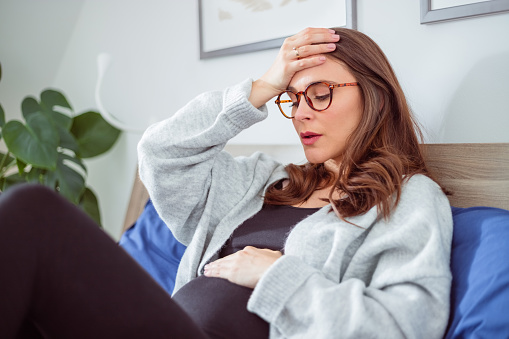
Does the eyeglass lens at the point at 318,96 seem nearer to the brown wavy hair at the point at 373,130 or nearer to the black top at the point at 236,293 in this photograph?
the brown wavy hair at the point at 373,130

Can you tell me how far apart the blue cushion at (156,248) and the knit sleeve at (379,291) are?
2.19 feet

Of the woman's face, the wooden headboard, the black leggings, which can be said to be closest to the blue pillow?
the wooden headboard

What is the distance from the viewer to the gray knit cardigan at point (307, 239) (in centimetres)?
91

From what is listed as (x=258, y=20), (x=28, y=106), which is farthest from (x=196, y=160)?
(x=28, y=106)

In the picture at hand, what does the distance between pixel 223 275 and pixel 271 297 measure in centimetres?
20

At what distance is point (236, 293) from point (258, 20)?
1.13m

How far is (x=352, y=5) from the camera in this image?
1.53 metres

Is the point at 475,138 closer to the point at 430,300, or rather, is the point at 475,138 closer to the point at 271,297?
the point at 430,300

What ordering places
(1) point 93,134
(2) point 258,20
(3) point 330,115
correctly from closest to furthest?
1. (3) point 330,115
2. (2) point 258,20
3. (1) point 93,134

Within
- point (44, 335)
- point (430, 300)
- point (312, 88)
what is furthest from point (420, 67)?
point (44, 335)

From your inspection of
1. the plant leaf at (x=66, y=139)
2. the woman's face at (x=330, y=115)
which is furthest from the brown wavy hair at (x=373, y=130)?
the plant leaf at (x=66, y=139)

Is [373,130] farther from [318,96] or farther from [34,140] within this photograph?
[34,140]

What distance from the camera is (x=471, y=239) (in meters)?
1.01

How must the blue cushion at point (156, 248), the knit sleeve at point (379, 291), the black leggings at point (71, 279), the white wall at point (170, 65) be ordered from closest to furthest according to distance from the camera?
the black leggings at point (71, 279) < the knit sleeve at point (379, 291) < the white wall at point (170, 65) < the blue cushion at point (156, 248)
